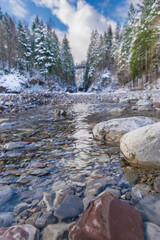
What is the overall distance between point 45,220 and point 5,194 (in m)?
0.60

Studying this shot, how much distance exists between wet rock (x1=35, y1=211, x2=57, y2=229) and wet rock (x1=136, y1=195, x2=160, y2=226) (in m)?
0.74

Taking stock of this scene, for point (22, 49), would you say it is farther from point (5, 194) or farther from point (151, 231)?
point (151, 231)

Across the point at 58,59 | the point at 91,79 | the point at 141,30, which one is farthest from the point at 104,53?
the point at 141,30

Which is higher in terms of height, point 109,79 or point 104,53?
point 104,53

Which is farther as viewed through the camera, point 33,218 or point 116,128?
point 116,128

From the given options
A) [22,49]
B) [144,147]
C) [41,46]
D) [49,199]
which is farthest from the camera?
[22,49]

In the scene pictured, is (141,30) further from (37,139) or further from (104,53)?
(37,139)

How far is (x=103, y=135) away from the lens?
2.84m

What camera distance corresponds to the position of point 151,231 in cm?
83

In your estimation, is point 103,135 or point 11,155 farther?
point 103,135

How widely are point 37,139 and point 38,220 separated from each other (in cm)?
217

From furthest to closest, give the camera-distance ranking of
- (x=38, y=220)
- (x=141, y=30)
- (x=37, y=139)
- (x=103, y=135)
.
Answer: (x=141, y=30) < (x=37, y=139) < (x=103, y=135) < (x=38, y=220)

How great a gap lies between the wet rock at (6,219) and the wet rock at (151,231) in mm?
1058

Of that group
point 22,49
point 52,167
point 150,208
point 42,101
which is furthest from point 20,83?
point 150,208
